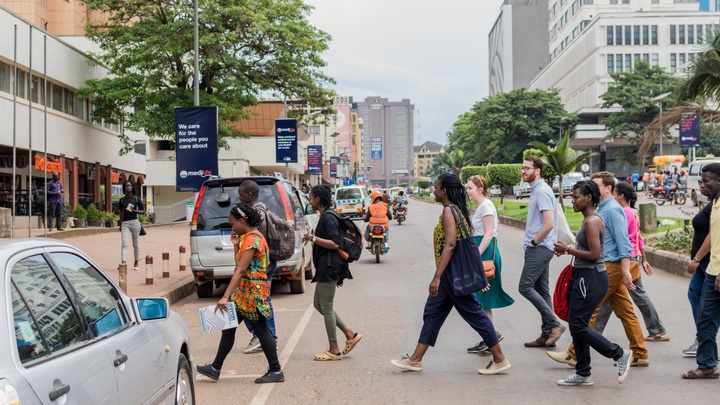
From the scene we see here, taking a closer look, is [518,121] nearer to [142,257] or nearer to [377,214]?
[377,214]

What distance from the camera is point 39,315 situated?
331 cm

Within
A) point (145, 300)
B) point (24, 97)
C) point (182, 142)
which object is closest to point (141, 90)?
point (24, 97)

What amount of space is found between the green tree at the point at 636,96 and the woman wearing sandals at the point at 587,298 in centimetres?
7702

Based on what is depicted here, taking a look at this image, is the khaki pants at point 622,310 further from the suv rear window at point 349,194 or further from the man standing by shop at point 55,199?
the suv rear window at point 349,194

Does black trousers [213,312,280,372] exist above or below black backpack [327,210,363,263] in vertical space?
below

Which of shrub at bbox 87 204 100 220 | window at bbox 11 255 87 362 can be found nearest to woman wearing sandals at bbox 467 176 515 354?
window at bbox 11 255 87 362

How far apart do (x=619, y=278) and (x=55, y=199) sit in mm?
21515

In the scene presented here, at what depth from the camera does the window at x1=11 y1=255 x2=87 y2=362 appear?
10.2 ft

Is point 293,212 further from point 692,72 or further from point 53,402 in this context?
point 53,402

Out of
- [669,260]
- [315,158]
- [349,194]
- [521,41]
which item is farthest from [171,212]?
[521,41]

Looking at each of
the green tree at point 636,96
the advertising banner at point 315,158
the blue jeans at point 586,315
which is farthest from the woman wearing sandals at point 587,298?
the green tree at point 636,96

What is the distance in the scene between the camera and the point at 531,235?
837 centimetres

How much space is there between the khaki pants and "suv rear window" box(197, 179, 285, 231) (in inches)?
247

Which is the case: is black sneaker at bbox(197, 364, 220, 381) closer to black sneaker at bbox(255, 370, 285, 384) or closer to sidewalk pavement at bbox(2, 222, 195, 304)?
black sneaker at bbox(255, 370, 285, 384)
